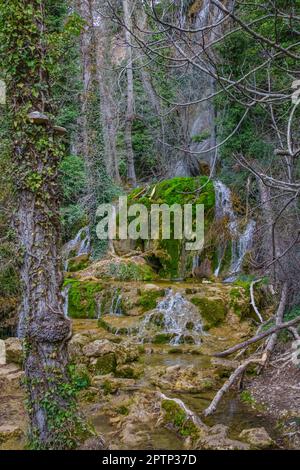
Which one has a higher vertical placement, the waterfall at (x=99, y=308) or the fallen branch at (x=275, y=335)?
the fallen branch at (x=275, y=335)

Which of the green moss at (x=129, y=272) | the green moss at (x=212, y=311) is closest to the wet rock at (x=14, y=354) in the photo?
the green moss at (x=212, y=311)

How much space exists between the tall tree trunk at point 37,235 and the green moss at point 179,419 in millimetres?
1343

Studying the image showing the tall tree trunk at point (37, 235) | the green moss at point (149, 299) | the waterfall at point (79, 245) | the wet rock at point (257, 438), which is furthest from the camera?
the waterfall at point (79, 245)

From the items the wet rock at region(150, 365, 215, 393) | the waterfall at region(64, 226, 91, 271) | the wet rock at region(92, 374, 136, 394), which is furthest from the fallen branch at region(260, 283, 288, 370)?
the waterfall at region(64, 226, 91, 271)

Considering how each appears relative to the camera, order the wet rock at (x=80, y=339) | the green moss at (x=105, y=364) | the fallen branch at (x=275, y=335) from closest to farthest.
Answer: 1. the fallen branch at (x=275, y=335)
2. the green moss at (x=105, y=364)
3. the wet rock at (x=80, y=339)

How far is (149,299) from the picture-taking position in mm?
10773

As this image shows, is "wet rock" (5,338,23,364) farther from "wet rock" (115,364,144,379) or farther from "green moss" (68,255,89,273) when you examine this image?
"green moss" (68,255,89,273)

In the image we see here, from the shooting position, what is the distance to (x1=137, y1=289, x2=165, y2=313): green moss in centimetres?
1067

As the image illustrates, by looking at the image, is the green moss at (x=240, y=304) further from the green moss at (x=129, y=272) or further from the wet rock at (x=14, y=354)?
the wet rock at (x=14, y=354)

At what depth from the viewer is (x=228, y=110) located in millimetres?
12750

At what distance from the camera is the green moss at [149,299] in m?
10.7

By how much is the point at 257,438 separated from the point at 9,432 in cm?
255

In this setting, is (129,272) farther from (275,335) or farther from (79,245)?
(275,335)

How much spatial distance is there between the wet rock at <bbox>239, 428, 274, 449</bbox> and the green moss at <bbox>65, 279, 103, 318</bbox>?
23.6 feet
